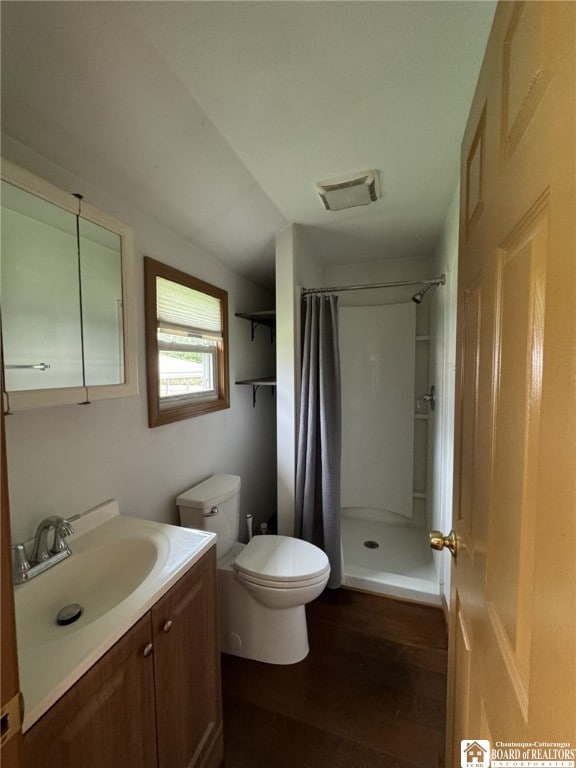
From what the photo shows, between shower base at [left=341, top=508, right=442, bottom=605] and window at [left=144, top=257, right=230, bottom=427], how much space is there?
4.80ft

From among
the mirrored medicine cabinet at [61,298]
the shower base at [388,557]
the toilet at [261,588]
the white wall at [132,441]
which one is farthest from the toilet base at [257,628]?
→ the mirrored medicine cabinet at [61,298]

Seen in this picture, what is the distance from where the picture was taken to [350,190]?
1.50 metres

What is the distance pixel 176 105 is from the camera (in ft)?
3.15

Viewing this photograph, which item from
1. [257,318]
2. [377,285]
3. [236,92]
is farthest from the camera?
[257,318]

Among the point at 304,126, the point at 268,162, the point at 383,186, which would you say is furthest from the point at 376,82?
the point at 383,186

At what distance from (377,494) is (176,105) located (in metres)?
2.79

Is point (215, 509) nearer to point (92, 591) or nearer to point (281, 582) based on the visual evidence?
point (281, 582)

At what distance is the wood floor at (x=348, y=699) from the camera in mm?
1133

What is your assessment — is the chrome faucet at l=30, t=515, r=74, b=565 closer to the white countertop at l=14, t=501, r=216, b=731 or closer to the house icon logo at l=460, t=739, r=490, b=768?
the white countertop at l=14, t=501, r=216, b=731

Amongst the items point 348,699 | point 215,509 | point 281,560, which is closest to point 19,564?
point 215,509

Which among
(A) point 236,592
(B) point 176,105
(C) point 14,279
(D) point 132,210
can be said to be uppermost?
(B) point 176,105

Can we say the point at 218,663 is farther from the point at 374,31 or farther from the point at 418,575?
the point at 374,31

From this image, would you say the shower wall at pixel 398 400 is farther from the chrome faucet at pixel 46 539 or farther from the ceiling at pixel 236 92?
the chrome faucet at pixel 46 539

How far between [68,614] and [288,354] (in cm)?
150
